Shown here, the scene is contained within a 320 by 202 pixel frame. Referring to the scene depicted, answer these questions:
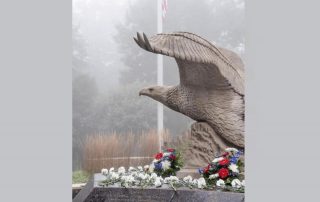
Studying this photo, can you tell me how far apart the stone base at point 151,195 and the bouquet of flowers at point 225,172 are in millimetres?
248

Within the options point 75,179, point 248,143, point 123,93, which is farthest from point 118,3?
point 248,143

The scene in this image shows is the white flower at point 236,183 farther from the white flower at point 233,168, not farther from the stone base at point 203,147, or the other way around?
the stone base at point 203,147

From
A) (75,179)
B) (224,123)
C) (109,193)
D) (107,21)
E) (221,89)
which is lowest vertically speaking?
(75,179)

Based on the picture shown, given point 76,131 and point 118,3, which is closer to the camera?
point 76,131

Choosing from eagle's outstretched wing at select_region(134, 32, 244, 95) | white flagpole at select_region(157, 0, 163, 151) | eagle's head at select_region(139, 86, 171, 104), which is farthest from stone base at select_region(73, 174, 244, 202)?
white flagpole at select_region(157, 0, 163, 151)

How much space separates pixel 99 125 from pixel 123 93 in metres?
1.05

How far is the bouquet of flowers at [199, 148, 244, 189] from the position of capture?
322 cm

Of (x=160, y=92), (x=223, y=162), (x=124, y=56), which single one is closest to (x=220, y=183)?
(x=223, y=162)

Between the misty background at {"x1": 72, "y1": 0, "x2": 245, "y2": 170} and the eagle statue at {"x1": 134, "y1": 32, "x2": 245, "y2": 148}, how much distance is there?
6.25 meters

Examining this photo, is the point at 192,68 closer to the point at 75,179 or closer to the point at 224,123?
the point at 224,123

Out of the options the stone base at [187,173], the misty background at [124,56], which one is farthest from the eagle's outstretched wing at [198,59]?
the misty background at [124,56]

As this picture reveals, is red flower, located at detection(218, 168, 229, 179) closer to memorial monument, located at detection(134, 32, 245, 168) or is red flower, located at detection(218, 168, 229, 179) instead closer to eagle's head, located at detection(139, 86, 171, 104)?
memorial monument, located at detection(134, 32, 245, 168)

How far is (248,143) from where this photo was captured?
67cm

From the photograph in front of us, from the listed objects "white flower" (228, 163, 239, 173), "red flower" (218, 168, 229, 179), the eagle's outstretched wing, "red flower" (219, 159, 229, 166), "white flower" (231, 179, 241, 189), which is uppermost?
the eagle's outstretched wing
